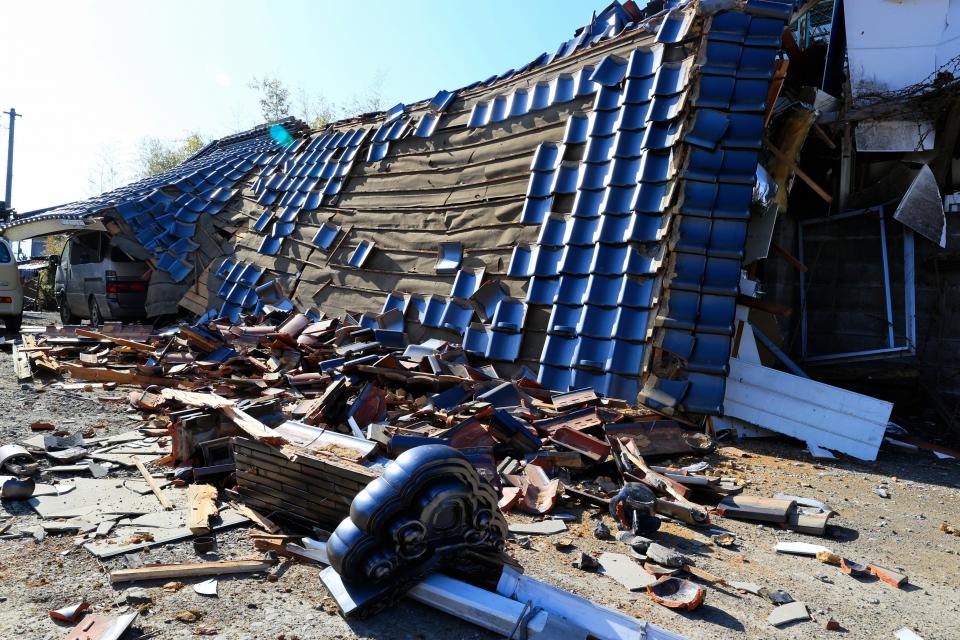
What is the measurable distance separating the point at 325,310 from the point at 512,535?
7.59 m

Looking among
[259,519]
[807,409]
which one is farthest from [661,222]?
[259,519]

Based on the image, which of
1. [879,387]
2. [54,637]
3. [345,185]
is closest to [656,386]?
[879,387]

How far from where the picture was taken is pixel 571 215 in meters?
8.92

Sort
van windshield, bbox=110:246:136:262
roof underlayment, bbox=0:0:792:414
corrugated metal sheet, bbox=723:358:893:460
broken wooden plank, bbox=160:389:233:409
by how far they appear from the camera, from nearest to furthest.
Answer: broken wooden plank, bbox=160:389:233:409
corrugated metal sheet, bbox=723:358:893:460
roof underlayment, bbox=0:0:792:414
van windshield, bbox=110:246:136:262

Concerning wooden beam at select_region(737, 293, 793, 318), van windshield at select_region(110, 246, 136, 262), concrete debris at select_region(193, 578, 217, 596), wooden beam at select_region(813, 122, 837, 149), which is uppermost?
wooden beam at select_region(813, 122, 837, 149)

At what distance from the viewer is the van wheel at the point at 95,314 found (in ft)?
50.9

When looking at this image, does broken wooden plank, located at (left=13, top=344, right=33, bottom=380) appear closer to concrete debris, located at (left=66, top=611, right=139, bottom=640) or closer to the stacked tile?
the stacked tile

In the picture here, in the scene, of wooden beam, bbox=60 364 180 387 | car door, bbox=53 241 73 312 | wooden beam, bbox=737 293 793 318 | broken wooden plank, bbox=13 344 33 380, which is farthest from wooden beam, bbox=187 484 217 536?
car door, bbox=53 241 73 312

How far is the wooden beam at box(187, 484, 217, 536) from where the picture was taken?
185 inches

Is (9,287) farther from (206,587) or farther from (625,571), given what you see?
(625,571)

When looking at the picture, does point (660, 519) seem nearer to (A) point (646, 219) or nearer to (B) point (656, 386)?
(B) point (656, 386)

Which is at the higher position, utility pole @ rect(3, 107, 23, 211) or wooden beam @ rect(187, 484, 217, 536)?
utility pole @ rect(3, 107, 23, 211)

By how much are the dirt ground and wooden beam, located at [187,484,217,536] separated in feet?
0.45

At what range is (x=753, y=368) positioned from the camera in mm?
7906
